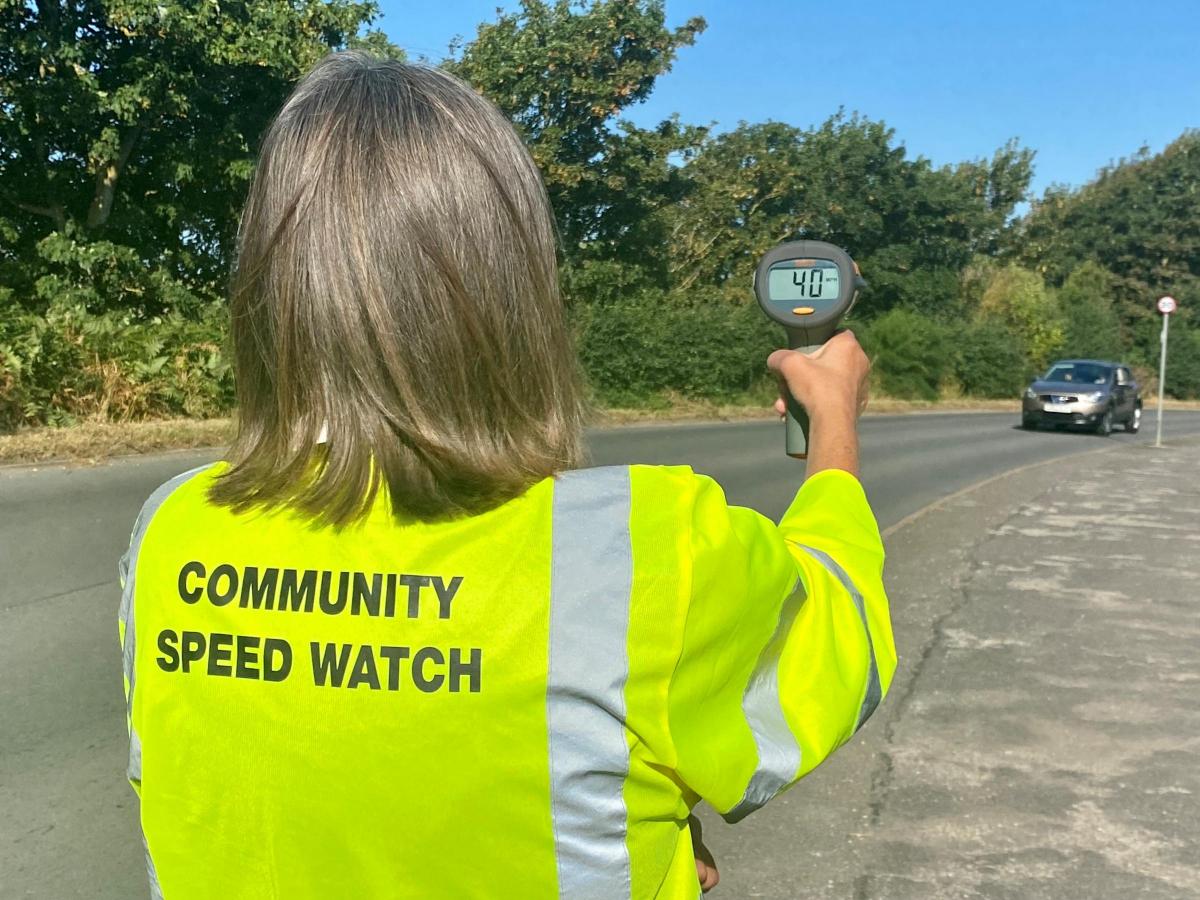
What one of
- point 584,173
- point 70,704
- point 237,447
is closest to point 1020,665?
point 70,704

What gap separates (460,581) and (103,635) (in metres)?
5.29

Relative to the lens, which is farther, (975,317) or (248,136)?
(975,317)

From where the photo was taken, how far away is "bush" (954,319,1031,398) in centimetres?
3653

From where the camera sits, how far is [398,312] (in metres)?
1.08

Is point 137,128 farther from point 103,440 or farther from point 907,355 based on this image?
point 907,355

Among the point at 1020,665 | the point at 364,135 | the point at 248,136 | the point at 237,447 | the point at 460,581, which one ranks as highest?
the point at 248,136

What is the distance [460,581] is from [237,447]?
0.35m

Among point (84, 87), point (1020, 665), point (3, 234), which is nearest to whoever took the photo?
point (1020, 665)

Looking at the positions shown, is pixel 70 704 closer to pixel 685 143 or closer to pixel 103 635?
pixel 103 635

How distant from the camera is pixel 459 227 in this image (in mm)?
1097

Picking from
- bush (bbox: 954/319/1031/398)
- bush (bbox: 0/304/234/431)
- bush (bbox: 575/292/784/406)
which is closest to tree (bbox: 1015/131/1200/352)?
bush (bbox: 954/319/1031/398)

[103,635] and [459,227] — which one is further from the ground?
[459,227]

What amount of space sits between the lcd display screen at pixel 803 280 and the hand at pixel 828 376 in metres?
0.30

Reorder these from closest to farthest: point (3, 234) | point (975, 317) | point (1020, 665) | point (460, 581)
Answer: point (460, 581) < point (1020, 665) < point (3, 234) < point (975, 317)
